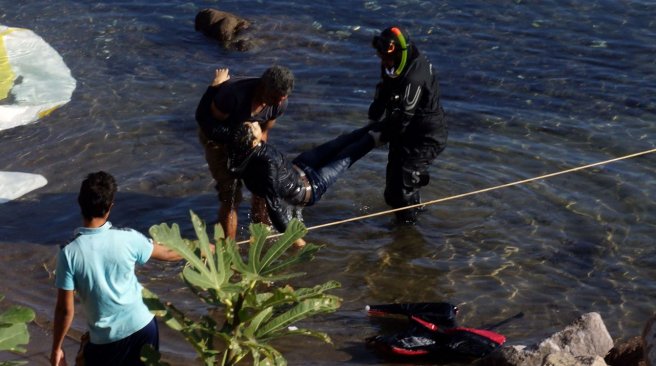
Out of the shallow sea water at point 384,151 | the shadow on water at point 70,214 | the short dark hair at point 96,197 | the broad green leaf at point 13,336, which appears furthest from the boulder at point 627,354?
the shadow on water at point 70,214

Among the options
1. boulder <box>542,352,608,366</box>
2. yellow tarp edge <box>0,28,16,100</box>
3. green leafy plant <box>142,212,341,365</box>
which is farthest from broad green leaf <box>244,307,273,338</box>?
yellow tarp edge <box>0,28,16,100</box>

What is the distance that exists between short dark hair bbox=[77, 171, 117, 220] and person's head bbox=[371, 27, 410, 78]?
3830mm

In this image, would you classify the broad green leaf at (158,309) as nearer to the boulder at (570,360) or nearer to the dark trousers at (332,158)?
the boulder at (570,360)

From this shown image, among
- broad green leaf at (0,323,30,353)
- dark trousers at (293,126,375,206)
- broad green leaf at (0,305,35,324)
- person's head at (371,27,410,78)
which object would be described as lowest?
dark trousers at (293,126,375,206)

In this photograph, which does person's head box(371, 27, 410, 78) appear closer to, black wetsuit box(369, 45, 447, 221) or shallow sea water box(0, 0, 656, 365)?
black wetsuit box(369, 45, 447, 221)

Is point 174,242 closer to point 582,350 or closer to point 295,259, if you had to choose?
point 295,259

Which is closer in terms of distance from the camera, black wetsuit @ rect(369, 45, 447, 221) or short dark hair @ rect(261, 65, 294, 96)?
short dark hair @ rect(261, 65, 294, 96)

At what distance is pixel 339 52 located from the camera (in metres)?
14.2

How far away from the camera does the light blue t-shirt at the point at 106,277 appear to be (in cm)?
496

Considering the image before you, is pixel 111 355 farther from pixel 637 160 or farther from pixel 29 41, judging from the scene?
pixel 29 41

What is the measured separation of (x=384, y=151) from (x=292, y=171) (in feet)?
9.76

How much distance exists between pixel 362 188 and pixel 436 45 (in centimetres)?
467

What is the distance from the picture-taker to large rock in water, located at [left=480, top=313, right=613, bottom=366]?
621 centimetres

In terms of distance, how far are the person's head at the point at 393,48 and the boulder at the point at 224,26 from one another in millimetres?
6285
